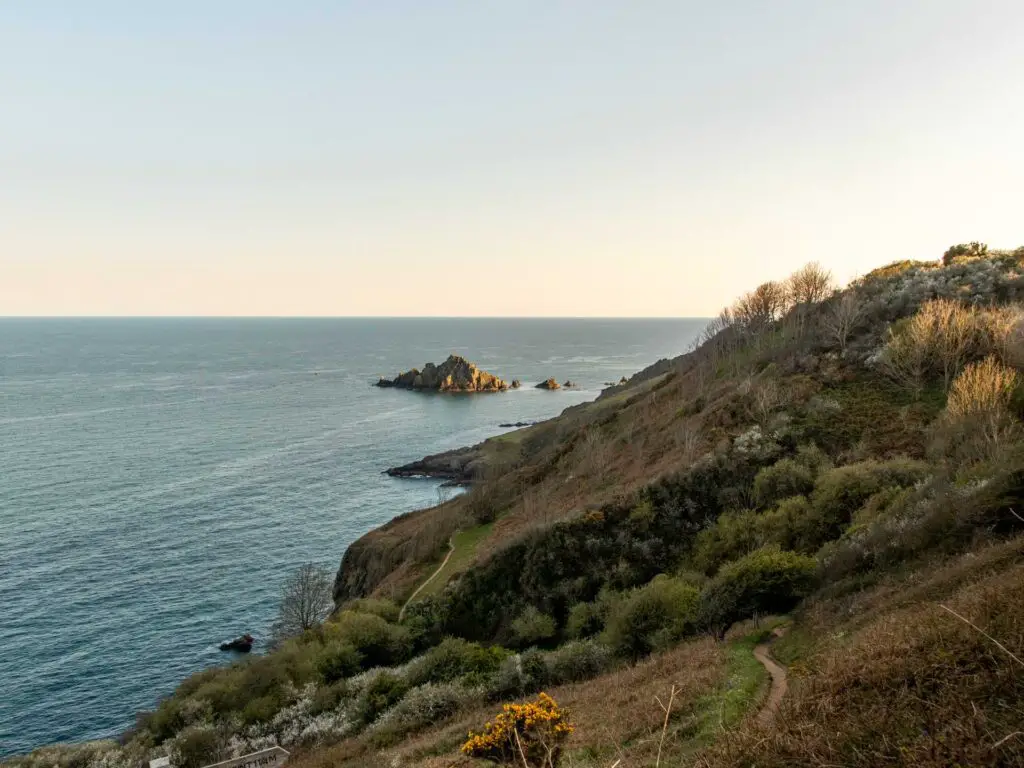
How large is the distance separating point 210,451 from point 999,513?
103007 mm

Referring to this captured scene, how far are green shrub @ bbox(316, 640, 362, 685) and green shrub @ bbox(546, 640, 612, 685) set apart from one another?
14833 millimetres

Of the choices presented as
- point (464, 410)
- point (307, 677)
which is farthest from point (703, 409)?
point (464, 410)

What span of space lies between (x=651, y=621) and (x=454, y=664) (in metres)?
9.61

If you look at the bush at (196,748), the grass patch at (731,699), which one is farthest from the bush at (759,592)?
the bush at (196,748)

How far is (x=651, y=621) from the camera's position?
82.3 ft

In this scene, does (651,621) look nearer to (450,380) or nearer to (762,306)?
(762,306)

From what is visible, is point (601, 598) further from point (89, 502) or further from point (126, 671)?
point (89, 502)

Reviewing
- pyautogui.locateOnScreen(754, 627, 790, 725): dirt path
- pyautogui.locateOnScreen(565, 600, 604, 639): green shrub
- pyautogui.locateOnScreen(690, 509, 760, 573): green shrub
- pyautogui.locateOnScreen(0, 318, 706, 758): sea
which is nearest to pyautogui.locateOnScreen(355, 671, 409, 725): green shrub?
pyautogui.locateOnScreen(565, 600, 604, 639): green shrub

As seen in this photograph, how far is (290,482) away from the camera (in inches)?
3339

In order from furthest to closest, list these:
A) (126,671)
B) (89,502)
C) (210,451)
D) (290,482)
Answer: (210,451), (290,482), (89,502), (126,671)

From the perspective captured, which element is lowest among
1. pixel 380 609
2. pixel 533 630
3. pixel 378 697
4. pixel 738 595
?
pixel 380 609

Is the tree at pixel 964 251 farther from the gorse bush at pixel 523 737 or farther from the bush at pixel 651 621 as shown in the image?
the gorse bush at pixel 523 737

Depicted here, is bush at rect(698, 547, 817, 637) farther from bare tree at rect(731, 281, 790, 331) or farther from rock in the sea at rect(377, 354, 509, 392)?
rock in the sea at rect(377, 354, 509, 392)

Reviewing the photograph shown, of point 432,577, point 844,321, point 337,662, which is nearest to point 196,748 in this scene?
point 337,662
